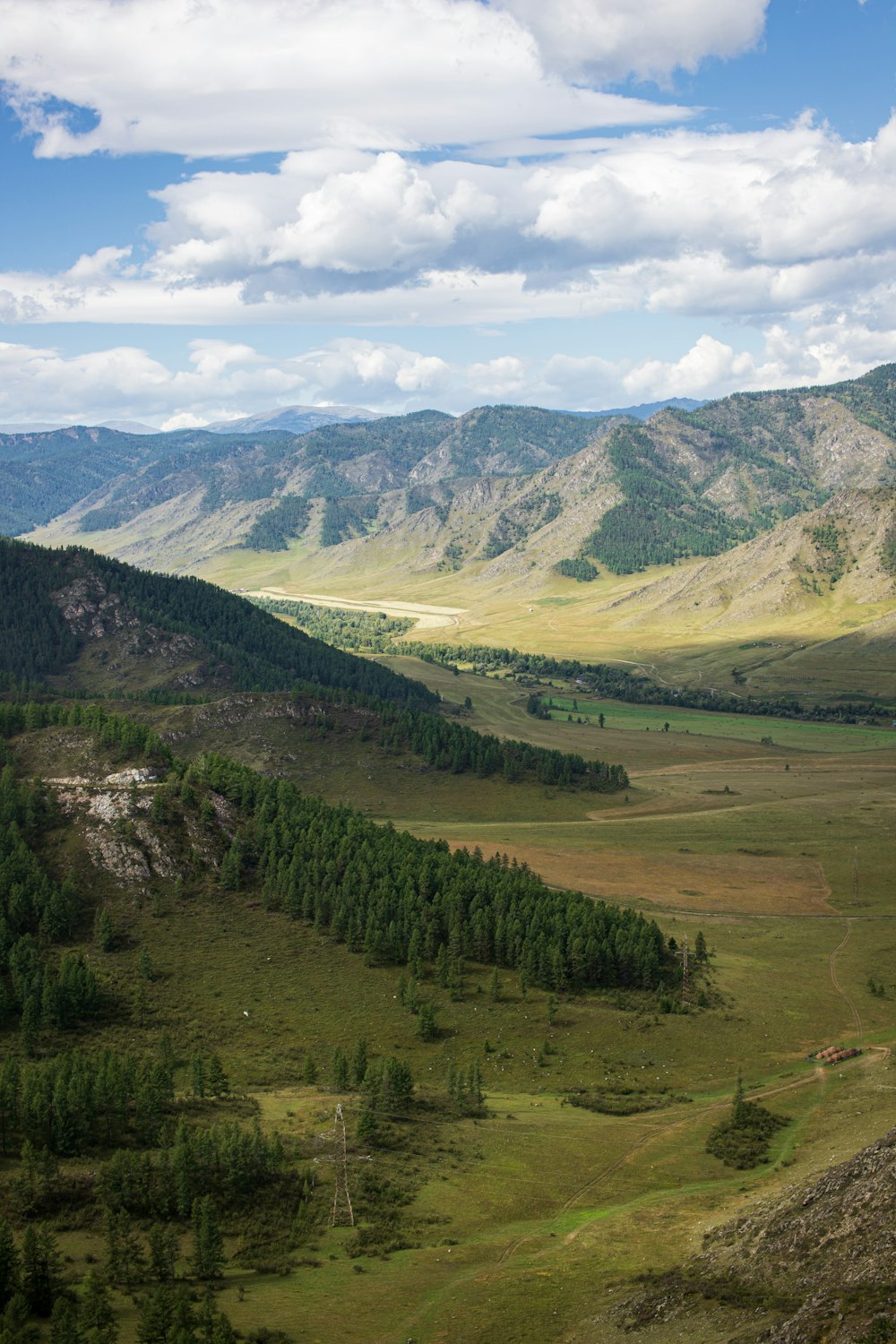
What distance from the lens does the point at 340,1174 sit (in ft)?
307

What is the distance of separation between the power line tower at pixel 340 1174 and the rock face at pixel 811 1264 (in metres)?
26.8

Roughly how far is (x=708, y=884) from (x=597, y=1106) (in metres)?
86.7

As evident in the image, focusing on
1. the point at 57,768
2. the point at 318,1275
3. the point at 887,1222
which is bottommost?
the point at 318,1275

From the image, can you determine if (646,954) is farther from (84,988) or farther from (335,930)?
(84,988)

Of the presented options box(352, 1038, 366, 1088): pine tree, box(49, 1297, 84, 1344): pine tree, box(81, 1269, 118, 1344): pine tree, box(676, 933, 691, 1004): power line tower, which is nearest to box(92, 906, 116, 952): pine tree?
box(352, 1038, 366, 1088): pine tree

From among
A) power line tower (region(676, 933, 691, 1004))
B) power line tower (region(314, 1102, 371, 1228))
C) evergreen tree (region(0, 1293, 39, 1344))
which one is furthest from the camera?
power line tower (region(676, 933, 691, 1004))

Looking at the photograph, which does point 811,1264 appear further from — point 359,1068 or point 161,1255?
point 359,1068

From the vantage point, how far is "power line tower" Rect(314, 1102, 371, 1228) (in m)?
87.6

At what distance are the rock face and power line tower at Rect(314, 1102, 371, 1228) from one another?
2683 cm

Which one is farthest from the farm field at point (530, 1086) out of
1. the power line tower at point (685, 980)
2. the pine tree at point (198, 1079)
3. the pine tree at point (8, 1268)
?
the pine tree at point (8, 1268)

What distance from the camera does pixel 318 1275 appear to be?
79938 mm

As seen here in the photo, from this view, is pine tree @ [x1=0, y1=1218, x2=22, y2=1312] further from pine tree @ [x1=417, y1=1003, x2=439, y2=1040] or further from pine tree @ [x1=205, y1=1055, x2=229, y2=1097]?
pine tree @ [x1=417, y1=1003, x2=439, y2=1040]

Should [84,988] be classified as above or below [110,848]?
below

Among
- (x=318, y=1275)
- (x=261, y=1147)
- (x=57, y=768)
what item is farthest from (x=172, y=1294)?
(x=57, y=768)
